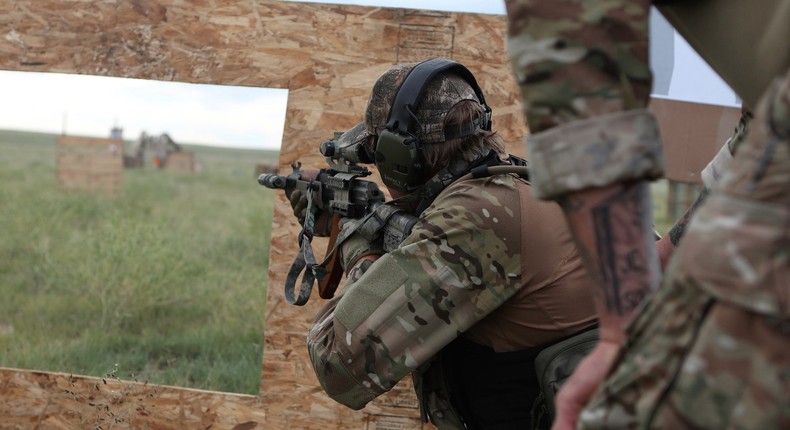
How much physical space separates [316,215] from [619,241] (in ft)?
7.07

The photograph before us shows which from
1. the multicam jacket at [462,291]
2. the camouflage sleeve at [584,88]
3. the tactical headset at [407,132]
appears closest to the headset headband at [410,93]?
the tactical headset at [407,132]

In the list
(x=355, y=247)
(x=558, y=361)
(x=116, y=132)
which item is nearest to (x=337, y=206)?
(x=355, y=247)

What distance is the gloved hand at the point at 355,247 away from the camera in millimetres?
2764

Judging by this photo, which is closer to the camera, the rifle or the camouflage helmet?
the camouflage helmet

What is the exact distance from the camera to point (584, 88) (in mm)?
1225

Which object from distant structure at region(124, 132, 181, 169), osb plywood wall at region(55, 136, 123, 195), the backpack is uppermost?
the backpack

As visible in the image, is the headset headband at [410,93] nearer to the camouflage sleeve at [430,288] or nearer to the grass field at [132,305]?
the camouflage sleeve at [430,288]

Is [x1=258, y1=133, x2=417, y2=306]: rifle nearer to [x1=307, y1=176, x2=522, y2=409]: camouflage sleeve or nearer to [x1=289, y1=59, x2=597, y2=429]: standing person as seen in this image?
[x1=289, y1=59, x2=597, y2=429]: standing person

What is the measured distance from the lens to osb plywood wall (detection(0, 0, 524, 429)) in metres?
3.86

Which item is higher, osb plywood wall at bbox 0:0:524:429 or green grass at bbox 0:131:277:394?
osb plywood wall at bbox 0:0:524:429

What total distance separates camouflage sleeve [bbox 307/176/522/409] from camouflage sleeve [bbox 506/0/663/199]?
3.61 ft

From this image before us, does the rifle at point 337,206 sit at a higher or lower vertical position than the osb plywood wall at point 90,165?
higher

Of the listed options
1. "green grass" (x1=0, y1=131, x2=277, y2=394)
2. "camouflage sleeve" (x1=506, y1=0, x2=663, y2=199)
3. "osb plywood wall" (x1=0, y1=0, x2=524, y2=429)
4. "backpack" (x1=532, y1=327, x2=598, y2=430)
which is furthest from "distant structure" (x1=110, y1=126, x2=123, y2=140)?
"camouflage sleeve" (x1=506, y1=0, x2=663, y2=199)

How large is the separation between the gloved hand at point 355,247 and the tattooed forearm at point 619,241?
1550 millimetres
